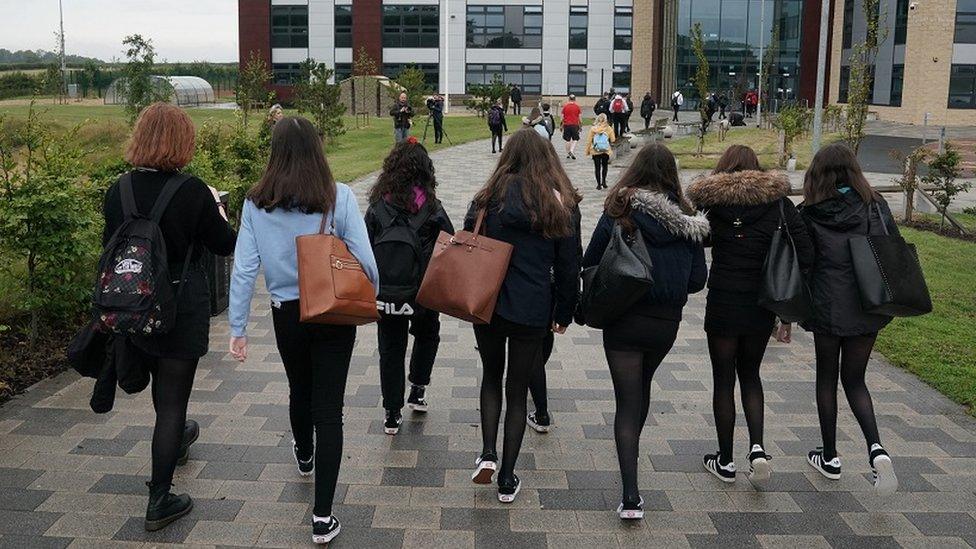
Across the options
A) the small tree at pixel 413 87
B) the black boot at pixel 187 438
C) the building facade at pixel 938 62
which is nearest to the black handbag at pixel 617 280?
the black boot at pixel 187 438

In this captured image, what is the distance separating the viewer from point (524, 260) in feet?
15.3

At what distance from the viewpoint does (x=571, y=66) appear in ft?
208

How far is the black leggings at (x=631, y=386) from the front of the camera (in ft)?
15.2

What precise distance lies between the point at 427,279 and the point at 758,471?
204 cm

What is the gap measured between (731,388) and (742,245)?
31.9 inches

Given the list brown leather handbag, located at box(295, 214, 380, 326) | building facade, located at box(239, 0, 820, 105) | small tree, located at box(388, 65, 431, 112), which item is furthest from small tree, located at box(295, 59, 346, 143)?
building facade, located at box(239, 0, 820, 105)

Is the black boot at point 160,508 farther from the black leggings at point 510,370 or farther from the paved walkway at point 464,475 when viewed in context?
the black leggings at point 510,370

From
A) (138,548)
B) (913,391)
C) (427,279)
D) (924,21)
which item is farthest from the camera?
(924,21)

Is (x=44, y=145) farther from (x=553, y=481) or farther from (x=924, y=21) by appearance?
(x=924, y=21)

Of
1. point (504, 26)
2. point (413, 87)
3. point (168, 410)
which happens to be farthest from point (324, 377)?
point (504, 26)

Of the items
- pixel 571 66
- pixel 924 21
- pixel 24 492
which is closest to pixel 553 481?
pixel 24 492

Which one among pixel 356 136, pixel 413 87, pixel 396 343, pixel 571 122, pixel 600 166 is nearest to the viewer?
pixel 396 343

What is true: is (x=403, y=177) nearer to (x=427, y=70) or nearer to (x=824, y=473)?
(x=824, y=473)

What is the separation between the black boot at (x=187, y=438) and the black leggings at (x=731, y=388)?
2.95 m
